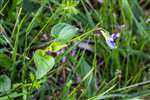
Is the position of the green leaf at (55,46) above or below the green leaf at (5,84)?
above

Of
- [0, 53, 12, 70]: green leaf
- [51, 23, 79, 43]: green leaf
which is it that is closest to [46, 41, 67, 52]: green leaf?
[51, 23, 79, 43]: green leaf

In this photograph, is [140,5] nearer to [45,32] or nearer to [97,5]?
[97,5]

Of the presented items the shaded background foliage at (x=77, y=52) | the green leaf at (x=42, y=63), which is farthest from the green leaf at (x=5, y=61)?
the green leaf at (x=42, y=63)

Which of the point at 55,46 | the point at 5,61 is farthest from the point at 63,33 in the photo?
the point at 5,61

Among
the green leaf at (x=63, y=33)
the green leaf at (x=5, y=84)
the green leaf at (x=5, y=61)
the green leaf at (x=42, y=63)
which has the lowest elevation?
the green leaf at (x=5, y=84)

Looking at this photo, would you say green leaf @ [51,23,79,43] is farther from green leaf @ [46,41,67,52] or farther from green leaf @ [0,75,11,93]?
green leaf @ [0,75,11,93]

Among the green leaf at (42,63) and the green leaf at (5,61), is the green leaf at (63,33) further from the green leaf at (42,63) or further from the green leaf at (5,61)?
the green leaf at (5,61)

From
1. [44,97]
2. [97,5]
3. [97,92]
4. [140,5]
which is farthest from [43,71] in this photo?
[140,5]
